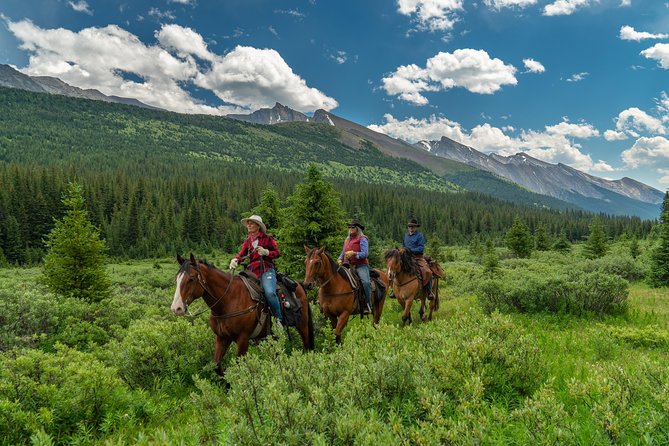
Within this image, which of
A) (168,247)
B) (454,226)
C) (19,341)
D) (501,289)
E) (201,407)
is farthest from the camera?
(454,226)

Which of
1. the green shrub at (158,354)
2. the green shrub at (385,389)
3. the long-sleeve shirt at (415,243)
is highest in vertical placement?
the long-sleeve shirt at (415,243)

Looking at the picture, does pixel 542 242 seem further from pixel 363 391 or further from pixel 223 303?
pixel 363 391

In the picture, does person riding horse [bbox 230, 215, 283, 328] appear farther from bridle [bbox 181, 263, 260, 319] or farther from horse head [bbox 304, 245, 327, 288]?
horse head [bbox 304, 245, 327, 288]

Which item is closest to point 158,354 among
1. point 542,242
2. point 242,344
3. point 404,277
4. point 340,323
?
point 242,344

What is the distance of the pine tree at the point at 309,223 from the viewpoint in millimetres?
21578

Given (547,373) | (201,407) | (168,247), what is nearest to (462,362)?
(547,373)

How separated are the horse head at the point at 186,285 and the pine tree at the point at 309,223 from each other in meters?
14.0

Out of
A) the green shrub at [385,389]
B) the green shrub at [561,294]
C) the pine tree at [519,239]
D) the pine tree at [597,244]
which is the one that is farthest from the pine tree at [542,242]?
the green shrub at [385,389]

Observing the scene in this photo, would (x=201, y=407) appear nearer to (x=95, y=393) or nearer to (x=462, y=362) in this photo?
(x=95, y=393)

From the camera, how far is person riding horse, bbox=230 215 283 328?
866 centimetres

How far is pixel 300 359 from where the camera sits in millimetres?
4844

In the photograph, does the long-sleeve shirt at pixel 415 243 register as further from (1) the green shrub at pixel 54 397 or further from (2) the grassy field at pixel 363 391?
(1) the green shrub at pixel 54 397

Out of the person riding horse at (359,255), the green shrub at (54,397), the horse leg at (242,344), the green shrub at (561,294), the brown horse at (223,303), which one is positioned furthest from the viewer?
the green shrub at (561,294)

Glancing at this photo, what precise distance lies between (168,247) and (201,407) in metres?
91.0
